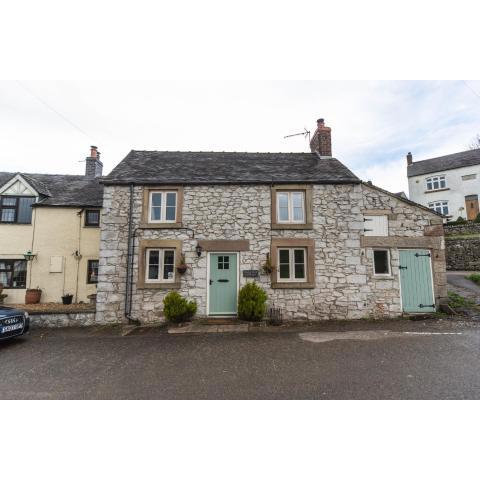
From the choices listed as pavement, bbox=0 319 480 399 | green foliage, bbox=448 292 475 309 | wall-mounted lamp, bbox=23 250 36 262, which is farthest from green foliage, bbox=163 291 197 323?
green foliage, bbox=448 292 475 309

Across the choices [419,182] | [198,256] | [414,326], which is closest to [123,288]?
[198,256]

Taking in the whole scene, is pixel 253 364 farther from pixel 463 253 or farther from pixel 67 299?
pixel 463 253

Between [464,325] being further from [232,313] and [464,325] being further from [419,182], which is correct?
[419,182]

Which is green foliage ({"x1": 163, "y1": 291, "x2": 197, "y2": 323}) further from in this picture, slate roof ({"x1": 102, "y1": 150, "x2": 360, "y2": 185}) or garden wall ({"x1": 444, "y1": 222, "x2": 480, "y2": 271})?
garden wall ({"x1": 444, "y1": 222, "x2": 480, "y2": 271})

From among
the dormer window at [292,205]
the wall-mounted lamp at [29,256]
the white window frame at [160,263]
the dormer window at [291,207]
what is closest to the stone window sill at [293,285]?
the dormer window at [292,205]

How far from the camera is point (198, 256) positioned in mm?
9023

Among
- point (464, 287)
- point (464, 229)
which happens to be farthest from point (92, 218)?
point (464, 229)

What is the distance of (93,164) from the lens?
1568 centimetres

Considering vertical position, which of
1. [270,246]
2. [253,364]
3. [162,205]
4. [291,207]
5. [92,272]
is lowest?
[253,364]

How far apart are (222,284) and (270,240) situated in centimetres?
239

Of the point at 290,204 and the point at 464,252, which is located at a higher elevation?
the point at 290,204

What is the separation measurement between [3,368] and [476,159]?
127 feet

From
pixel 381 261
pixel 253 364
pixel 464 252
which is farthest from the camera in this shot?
pixel 464 252

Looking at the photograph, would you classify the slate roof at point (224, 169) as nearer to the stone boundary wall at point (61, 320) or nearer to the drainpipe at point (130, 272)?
the drainpipe at point (130, 272)
